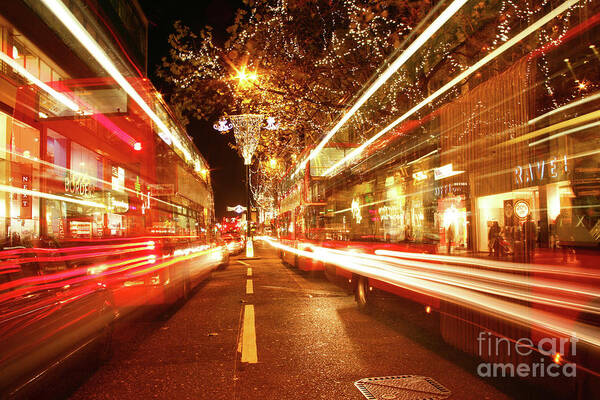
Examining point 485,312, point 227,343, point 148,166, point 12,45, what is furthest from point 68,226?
point 485,312

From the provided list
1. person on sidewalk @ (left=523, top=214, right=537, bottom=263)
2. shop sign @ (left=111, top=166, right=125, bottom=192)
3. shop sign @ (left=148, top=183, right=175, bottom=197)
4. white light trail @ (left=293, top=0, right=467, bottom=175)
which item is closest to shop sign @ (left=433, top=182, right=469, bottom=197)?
person on sidewalk @ (left=523, top=214, right=537, bottom=263)

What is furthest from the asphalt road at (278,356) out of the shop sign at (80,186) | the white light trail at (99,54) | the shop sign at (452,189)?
the white light trail at (99,54)

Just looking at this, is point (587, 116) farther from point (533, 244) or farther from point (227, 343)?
point (227, 343)

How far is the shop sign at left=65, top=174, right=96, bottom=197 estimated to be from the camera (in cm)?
856

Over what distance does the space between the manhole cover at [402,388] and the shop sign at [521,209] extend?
5.95 ft

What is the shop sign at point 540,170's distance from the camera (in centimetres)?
333

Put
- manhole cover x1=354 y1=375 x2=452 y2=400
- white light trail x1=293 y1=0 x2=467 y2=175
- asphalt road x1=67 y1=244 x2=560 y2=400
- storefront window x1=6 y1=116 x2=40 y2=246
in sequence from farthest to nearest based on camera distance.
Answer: white light trail x1=293 y1=0 x2=467 y2=175 → storefront window x1=6 y1=116 x2=40 y2=246 → asphalt road x1=67 y1=244 x2=560 y2=400 → manhole cover x1=354 y1=375 x2=452 y2=400

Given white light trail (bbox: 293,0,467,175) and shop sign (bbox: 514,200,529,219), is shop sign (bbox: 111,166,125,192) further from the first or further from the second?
shop sign (bbox: 514,200,529,219)

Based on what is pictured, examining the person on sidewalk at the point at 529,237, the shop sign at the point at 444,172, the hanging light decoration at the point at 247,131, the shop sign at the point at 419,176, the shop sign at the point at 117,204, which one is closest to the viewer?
the person on sidewalk at the point at 529,237

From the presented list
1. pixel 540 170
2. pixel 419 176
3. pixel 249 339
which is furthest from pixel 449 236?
pixel 249 339

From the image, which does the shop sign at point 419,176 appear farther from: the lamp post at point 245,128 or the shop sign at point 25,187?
the lamp post at point 245,128

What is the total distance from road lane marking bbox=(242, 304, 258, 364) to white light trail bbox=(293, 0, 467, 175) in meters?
5.73

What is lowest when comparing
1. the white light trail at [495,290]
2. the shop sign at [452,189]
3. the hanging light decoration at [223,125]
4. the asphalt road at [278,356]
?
the asphalt road at [278,356]

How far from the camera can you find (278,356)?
513cm
